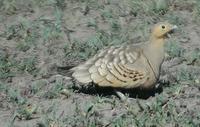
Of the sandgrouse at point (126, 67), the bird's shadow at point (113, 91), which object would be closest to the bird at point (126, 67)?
the sandgrouse at point (126, 67)

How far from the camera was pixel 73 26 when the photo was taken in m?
8.99

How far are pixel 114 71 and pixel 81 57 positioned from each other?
1494 millimetres

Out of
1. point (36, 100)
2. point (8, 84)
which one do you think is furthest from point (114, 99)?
point (8, 84)

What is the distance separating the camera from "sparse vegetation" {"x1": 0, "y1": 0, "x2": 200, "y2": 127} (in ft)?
21.1

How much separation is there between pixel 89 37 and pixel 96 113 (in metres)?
2.29

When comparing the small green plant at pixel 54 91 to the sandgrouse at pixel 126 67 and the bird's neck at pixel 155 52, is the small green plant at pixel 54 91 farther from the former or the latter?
the bird's neck at pixel 155 52

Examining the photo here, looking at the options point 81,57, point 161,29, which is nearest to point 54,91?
point 81,57

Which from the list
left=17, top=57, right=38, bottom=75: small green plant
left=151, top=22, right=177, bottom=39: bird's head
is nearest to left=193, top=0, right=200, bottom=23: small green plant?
left=151, top=22, right=177, bottom=39: bird's head

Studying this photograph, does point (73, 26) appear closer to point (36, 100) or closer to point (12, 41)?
point (12, 41)

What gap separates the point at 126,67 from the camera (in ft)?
21.8

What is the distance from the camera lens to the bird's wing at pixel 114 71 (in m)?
6.60

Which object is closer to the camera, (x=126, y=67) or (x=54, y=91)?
(x=126, y=67)

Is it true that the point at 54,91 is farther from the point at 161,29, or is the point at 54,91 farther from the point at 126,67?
the point at 161,29

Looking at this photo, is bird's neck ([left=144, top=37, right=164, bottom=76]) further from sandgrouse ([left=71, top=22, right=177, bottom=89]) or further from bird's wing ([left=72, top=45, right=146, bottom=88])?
bird's wing ([left=72, top=45, right=146, bottom=88])
